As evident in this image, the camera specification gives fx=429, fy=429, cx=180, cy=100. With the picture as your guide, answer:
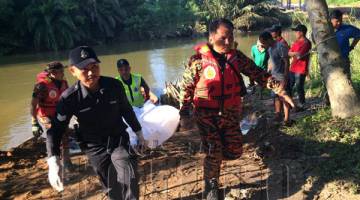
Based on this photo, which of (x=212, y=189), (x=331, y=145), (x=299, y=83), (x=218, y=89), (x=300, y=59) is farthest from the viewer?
(x=299, y=83)

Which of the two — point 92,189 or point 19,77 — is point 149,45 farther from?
point 92,189

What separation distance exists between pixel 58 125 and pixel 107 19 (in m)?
29.1

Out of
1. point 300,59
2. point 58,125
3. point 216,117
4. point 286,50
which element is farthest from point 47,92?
point 300,59

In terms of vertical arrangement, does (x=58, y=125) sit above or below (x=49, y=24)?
below

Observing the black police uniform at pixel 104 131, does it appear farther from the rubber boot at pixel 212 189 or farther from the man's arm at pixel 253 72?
the man's arm at pixel 253 72

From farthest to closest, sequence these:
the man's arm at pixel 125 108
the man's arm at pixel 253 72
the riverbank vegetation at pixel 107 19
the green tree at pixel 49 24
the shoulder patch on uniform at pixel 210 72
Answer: the riverbank vegetation at pixel 107 19
the green tree at pixel 49 24
the man's arm at pixel 253 72
the shoulder patch on uniform at pixel 210 72
the man's arm at pixel 125 108

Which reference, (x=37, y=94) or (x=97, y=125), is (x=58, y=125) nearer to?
(x=97, y=125)

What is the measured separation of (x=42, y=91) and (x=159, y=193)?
1.89 meters

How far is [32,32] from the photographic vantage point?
2808cm

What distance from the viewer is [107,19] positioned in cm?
3158

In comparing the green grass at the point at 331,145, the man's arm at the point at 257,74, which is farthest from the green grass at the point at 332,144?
the man's arm at the point at 257,74

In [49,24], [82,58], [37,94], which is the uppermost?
[49,24]

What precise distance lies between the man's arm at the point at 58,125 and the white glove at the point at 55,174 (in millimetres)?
50

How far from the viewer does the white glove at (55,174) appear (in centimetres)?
328
